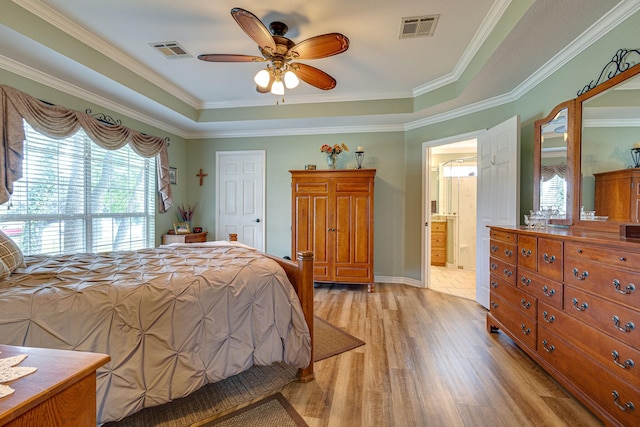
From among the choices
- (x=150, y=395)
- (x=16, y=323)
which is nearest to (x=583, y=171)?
(x=150, y=395)

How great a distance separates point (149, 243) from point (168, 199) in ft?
2.26

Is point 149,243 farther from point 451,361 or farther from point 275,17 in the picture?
point 451,361

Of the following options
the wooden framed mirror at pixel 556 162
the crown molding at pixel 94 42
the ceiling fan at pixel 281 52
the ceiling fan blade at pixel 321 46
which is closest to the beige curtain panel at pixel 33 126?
the crown molding at pixel 94 42

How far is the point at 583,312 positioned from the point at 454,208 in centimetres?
430

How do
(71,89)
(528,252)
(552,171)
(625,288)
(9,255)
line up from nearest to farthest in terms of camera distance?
(625,288)
(9,255)
(528,252)
(552,171)
(71,89)

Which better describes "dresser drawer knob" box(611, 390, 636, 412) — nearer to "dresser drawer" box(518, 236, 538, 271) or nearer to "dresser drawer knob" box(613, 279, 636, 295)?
"dresser drawer knob" box(613, 279, 636, 295)

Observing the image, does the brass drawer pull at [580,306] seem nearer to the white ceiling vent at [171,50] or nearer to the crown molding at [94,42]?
the white ceiling vent at [171,50]

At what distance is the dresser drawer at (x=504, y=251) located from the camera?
2188 millimetres

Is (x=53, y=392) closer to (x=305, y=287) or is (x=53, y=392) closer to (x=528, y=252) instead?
(x=305, y=287)

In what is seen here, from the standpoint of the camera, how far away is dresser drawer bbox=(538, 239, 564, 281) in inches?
66.7

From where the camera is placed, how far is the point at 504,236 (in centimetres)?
232

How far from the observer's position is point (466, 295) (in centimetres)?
368

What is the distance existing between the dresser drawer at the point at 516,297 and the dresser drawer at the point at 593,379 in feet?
0.42

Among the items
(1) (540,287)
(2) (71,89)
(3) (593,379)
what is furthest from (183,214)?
(3) (593,379)
